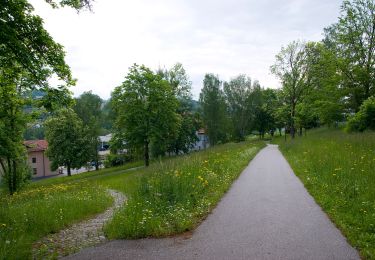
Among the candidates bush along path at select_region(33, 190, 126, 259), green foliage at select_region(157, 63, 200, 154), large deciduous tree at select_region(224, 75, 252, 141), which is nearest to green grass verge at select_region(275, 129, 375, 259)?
bush along path at select_region(33, 190, 126, 259)

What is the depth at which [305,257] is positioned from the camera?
5.22 m

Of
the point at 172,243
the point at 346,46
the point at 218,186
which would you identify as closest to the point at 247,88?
the point at 346,46

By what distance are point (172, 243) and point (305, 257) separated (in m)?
2.32

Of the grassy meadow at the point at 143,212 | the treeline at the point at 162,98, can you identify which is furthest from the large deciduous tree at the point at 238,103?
the grassy meadow at the point at 143,212

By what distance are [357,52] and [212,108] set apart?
31713mm

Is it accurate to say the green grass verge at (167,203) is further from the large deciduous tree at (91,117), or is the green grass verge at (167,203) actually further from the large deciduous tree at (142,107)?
the large deciduous tree at (91,117)

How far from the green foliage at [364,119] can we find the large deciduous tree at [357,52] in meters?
3.53

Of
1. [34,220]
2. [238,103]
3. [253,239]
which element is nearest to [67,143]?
[238,103]

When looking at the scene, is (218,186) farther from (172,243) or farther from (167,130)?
(167,130)

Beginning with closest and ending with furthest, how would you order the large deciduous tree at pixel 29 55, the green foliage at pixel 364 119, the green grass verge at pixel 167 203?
the green grass verge at pixel 167 203 → the large deciduous tree at pixel 29 55 → the green foliage at pixel 364 119

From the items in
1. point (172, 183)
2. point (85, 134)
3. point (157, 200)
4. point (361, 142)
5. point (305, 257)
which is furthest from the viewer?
point (85, 134)

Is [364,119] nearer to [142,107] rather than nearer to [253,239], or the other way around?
[253,239]

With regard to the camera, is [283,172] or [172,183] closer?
[172,183]

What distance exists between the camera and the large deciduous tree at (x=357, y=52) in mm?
27125
